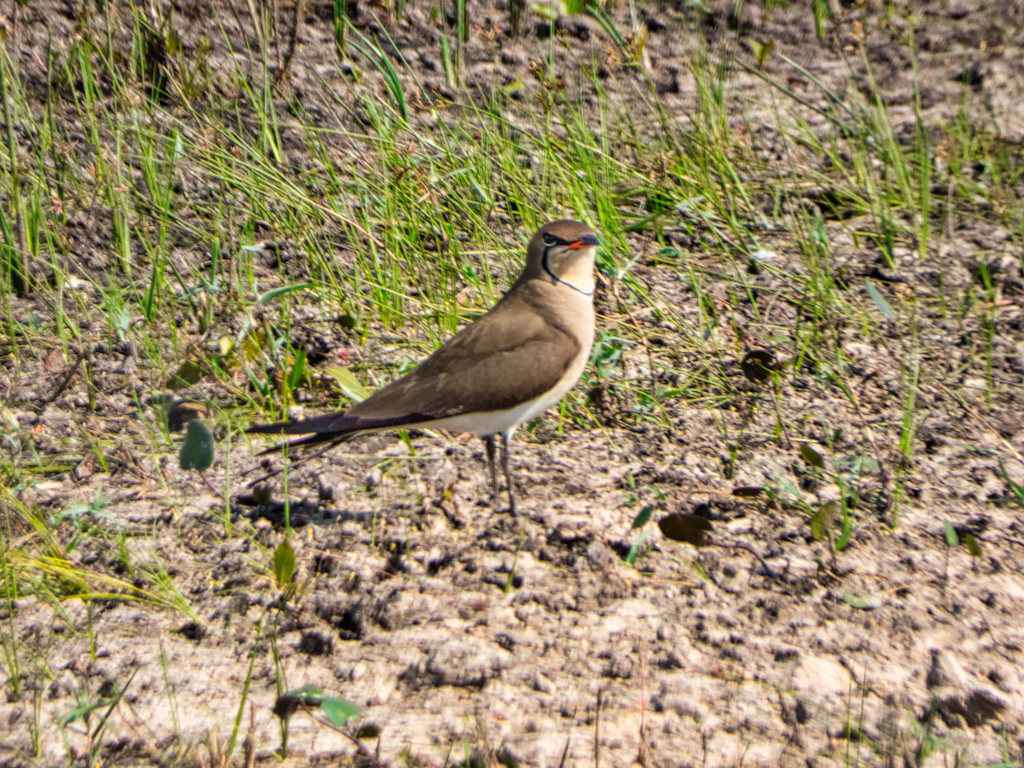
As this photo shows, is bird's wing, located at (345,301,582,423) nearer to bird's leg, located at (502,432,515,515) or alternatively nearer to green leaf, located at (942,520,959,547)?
bird's leg, located at (502,432,515,515)

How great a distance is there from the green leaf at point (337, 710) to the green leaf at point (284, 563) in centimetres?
58

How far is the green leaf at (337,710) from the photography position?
7.17ft

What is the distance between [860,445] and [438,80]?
3.13 meters

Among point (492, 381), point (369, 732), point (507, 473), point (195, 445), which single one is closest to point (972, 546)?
point (507, 473)

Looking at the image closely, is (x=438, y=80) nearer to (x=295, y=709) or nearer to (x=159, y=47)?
(x=159, y=47)

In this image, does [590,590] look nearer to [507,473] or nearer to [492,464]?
[507,473]

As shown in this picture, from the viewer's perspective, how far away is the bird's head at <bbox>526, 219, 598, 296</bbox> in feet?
11.8

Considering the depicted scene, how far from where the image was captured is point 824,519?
3.00m

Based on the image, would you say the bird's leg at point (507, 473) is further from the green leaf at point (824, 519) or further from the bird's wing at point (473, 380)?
the green leaf at point (824, 519)

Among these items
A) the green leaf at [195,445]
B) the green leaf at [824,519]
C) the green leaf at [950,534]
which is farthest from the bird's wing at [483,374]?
the green leaf at [950,534]

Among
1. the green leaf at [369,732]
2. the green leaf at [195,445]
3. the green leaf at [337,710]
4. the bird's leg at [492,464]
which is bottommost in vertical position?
the green leaf at [369,732]

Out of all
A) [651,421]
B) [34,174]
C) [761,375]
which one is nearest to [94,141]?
[34,174]

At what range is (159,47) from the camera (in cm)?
518

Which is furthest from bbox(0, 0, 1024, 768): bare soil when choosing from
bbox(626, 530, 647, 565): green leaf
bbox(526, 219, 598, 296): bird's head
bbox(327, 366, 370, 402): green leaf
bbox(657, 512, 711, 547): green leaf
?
bbox(526, 219, 598, 296): bird's head
